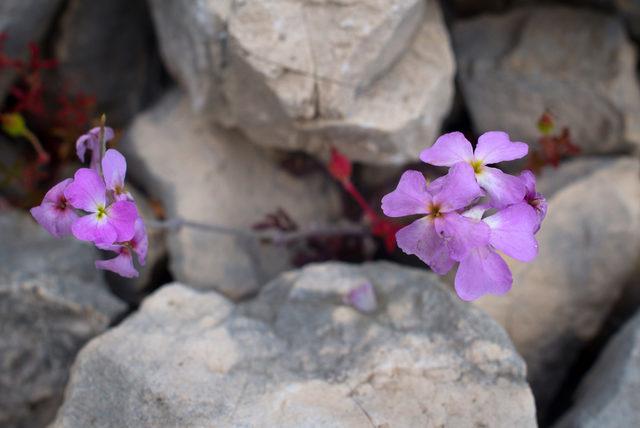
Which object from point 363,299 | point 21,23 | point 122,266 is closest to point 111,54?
point 21,23

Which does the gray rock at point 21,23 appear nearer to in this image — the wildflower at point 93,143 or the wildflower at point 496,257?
the wildflower at point 93,143

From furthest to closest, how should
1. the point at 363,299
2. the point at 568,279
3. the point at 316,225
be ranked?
the point at 316,225 < the point at 568,279 < the point at 363,299

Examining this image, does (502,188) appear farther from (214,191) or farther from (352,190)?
(214,191)

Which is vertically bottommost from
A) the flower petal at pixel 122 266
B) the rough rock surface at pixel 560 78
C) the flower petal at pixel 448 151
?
the rough rock surface at pixel 560 78

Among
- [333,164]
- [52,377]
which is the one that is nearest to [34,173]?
[52,377]

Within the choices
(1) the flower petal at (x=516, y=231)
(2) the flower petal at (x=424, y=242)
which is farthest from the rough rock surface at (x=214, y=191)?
(1) the flower petal at (x=516, y=231)

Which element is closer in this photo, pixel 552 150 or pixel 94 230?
pixel 94 230
